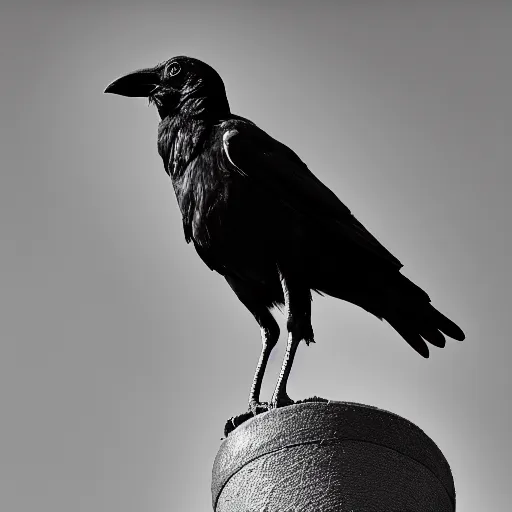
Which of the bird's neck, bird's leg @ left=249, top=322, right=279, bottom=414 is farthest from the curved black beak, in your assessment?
bird's leg @ left=249, top=322, right=279, bottom=414

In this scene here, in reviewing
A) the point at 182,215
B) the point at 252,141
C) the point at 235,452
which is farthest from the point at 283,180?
the point at 235,452

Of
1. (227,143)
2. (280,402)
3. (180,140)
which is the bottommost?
(280,402)

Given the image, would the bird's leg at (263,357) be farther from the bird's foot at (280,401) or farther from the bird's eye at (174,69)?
the bird's eye at (174,69)

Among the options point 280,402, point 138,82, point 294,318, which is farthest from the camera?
point 138,82

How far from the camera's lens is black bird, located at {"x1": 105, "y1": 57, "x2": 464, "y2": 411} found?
229 inches

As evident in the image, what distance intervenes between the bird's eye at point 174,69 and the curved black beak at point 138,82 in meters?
0.11

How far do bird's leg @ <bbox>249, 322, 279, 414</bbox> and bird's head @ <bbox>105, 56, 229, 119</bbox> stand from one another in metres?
1.52

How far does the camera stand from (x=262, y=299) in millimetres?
6172

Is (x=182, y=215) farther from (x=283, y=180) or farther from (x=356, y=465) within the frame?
(x=356, y=465)

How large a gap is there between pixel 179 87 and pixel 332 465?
3.16 m

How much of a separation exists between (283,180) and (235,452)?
1.97 metres

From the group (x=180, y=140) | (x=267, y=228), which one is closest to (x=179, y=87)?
(x=180, y=140)

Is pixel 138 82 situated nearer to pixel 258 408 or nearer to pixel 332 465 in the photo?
pixel 258 408

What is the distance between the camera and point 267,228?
5824 mm
